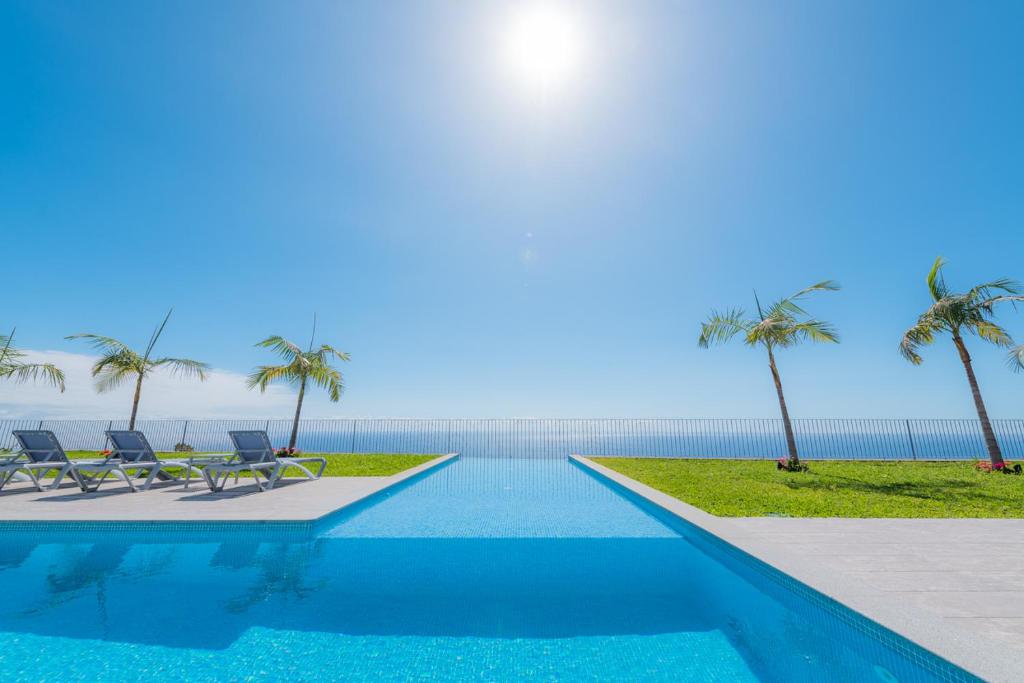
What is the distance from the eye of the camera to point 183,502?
234 inches

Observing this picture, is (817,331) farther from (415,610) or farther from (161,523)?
(161,523)

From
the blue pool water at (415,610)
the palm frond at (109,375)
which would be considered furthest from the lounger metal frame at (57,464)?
the palm frond at (109,375)

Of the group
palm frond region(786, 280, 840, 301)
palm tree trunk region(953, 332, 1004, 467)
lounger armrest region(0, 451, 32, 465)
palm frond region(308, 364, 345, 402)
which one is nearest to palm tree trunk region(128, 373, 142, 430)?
palm frond region(308, 364, 345, 402)

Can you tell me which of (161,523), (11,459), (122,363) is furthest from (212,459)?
(122,363)

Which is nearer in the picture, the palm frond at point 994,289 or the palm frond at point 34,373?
the palm frond at point 994,289

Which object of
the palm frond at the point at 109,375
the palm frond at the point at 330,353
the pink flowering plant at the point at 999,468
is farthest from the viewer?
the palm frond at the point at 330,353

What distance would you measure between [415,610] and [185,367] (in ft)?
60.4

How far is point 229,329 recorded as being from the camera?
66.9ft

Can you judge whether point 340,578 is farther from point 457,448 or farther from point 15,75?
point 457,448

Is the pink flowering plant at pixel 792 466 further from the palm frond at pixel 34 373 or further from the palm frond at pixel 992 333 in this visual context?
the palm frond at pixel 34 373

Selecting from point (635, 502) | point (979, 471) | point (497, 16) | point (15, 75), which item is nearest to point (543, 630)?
point (635, 502)

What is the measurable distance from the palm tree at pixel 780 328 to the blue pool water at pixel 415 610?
27.2 ft

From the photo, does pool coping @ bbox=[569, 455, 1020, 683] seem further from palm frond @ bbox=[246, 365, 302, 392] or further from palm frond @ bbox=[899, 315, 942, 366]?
palm frond @ bbox=[246, 365, 302, 392]

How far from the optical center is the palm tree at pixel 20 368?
1277cm
